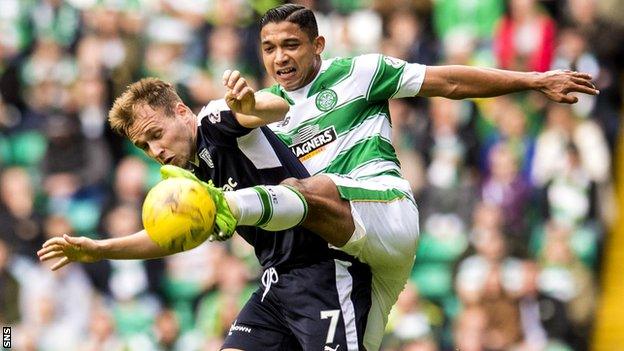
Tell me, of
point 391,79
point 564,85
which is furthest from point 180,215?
point 564,85

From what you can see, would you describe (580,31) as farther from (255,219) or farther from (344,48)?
(255,219)

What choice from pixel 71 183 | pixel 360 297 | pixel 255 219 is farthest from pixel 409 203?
pixel 71 183

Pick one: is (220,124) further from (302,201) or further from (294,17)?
(294,17)

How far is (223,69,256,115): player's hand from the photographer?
646cm

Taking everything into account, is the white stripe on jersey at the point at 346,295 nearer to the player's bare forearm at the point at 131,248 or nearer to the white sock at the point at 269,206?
the white sock at the point at 269,206

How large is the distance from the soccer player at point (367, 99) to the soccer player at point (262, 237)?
0.24m

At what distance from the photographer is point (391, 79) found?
7.79 meters

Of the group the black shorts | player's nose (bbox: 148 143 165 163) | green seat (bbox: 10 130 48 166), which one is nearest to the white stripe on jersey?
the black shorts

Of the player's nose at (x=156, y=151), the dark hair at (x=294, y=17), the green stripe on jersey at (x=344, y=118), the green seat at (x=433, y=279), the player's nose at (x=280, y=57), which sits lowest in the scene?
the green seat at (x=433, y=279)

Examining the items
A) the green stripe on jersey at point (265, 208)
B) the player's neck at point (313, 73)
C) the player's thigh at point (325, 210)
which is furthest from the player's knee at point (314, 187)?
the player's neck at point (313, 73)

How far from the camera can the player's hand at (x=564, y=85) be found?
751 centimetres

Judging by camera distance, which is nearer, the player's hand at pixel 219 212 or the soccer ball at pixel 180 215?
the soccer ball at pixel 180 215

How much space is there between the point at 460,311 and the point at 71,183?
12.3 ft

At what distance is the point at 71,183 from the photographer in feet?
41.6
